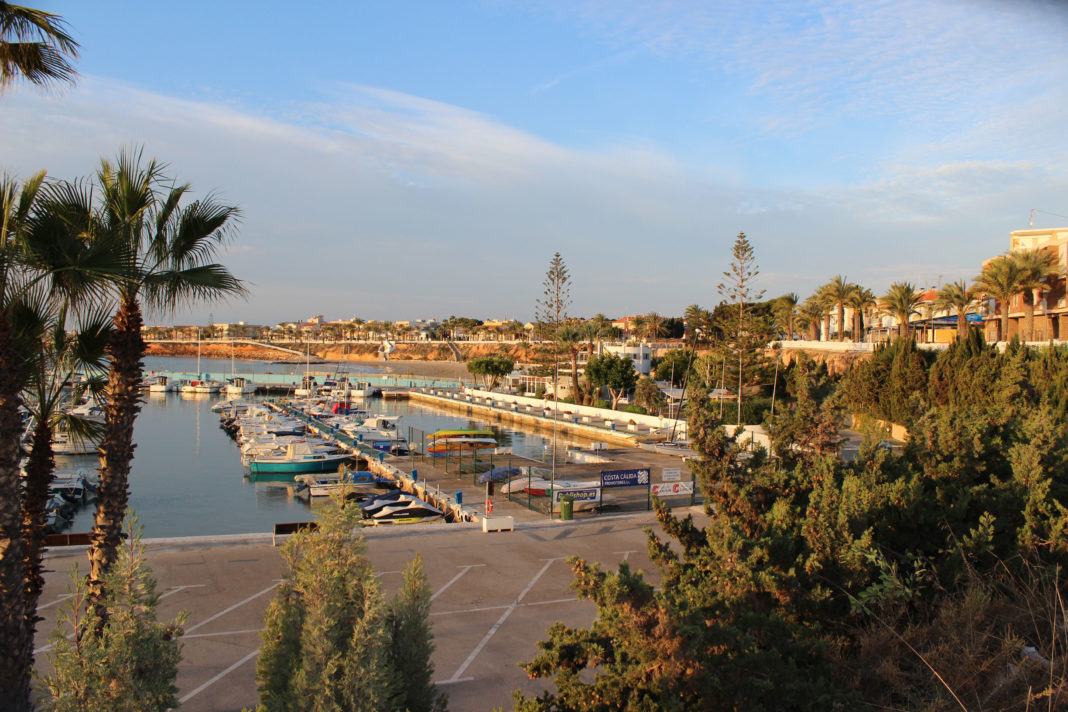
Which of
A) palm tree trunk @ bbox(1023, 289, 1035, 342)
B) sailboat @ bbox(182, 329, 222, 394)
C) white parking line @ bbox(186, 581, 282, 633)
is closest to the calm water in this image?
white parking line @ bbox(186, 581, 282, 633)

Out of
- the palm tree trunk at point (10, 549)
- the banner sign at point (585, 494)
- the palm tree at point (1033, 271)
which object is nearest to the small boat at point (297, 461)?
the banner sign at point (585, 494)

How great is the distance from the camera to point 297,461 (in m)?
37.6

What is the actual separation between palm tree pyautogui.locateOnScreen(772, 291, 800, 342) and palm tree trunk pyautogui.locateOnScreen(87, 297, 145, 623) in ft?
258

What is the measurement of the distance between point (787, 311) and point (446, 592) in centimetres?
8232

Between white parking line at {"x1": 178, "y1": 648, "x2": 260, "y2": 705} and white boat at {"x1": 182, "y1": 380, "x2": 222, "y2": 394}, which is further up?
white parking line at {"x1": 178, "y1": 648, "x2": 260, "y2": 705}

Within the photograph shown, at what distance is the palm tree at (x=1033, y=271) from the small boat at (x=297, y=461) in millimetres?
43306

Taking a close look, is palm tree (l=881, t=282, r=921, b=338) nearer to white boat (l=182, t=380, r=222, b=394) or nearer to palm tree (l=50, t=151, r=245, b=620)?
palm tree (l=50, t=151, r=245, b=620)

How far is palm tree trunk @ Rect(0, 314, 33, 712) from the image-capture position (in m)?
5.89

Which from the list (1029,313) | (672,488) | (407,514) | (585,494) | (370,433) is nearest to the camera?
(672,488)

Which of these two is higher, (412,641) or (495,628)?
(412,641)

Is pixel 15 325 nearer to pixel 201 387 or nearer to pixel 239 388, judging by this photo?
pixel 239 388

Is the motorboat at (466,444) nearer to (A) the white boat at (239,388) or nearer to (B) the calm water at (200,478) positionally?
(B) the calm water at (200,478)

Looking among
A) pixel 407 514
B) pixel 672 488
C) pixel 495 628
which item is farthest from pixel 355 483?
pixel 495 628

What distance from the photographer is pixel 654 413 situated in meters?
52.2
